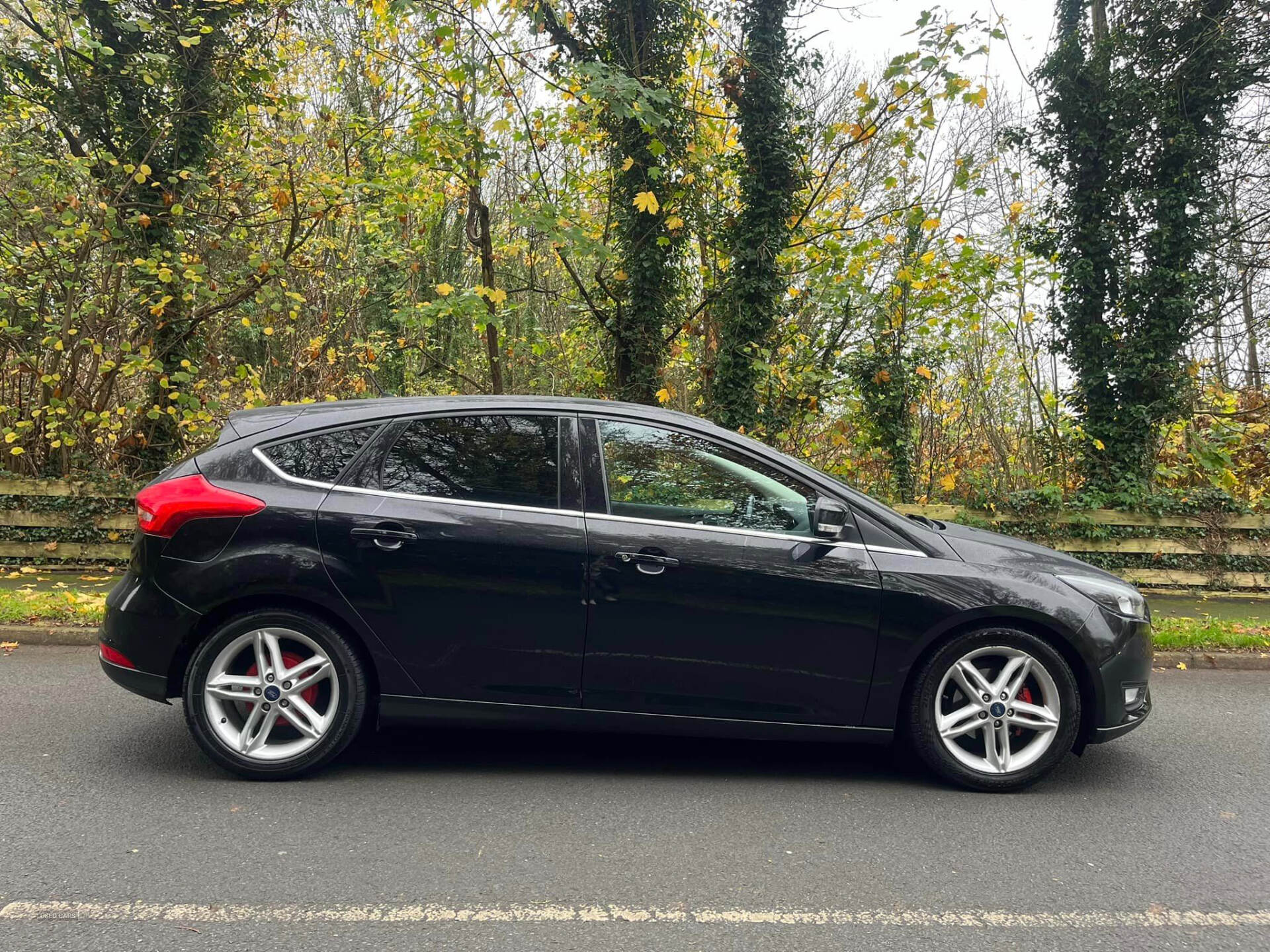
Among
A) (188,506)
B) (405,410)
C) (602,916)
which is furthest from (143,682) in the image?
(602,916)

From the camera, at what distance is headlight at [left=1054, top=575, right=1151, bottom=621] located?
4.37 meters

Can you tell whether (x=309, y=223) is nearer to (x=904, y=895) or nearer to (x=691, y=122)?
(x=691, y=122)

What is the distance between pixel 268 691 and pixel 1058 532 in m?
9.05

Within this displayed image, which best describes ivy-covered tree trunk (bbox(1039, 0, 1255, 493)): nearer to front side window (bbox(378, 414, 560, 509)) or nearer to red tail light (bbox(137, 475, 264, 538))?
front side window (bbox(378, 414, 560, 509))

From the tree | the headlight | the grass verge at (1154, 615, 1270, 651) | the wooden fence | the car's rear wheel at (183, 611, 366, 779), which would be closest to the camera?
the car's rear wheel at (183, 611, 366, 779)

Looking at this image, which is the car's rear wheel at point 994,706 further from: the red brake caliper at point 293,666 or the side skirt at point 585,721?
the red brake caliper at point 293,666

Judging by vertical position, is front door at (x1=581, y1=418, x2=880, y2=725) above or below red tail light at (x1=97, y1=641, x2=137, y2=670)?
above

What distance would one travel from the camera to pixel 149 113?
Result: 980 centimetres

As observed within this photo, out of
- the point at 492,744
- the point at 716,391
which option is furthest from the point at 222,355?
the point at 492,744

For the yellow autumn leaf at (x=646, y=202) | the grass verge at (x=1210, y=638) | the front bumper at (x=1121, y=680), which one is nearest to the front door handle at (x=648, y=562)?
the front bumper at (x=1121, y=680)

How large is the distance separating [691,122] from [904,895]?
9176mm

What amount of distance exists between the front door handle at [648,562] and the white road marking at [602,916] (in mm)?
1448

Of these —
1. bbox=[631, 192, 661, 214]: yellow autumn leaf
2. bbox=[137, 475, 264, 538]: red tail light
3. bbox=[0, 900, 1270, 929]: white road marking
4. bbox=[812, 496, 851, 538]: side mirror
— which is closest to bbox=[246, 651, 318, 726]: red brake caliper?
bbox=[137, 475, 264, 538]: red tail light

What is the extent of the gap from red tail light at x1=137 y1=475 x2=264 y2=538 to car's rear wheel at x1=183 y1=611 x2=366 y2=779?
18.7 inches
